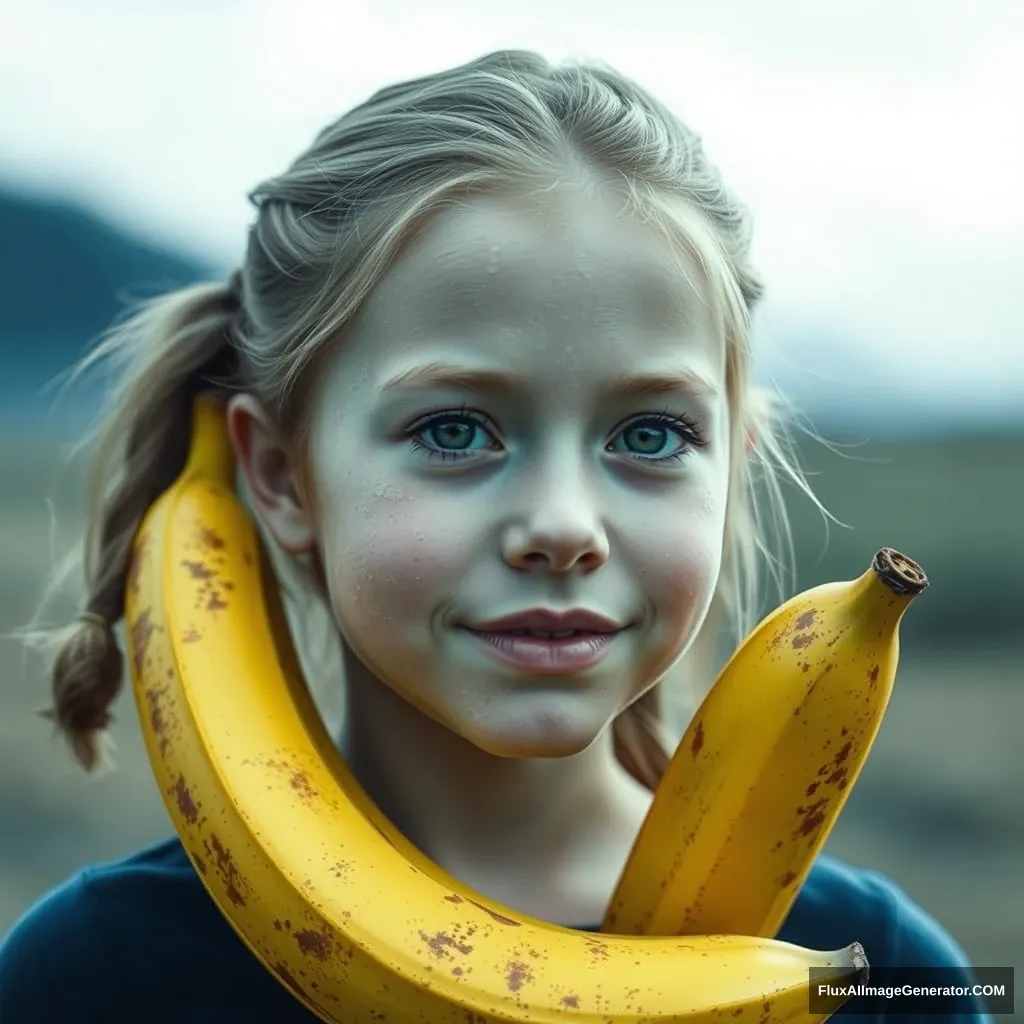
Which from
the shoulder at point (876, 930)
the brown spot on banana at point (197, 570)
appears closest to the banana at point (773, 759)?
the shoulder at point (876, 930)

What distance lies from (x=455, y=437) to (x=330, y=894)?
0.49 m

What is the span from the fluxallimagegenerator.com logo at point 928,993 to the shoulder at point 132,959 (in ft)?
2.27

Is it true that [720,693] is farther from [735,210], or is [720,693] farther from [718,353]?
[735,210]

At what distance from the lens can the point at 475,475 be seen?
1.58 metres

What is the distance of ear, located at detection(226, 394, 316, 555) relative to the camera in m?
1.84

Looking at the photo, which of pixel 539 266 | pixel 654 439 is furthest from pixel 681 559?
pixel 539 266

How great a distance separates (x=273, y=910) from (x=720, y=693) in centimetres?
52

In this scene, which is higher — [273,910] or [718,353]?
[718,353]

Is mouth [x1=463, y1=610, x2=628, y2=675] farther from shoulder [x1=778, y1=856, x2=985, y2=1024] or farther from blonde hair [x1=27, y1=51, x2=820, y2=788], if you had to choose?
shoulder [x1=778, y1=856, x2=985, y2=1024]

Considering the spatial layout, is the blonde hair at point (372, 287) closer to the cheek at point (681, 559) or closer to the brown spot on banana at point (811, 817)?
the cheek at point (681, 559)

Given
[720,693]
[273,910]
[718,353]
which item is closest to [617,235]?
[718,353]

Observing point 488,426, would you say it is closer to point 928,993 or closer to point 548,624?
point 548,624

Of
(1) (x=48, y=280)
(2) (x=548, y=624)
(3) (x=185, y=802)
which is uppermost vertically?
(2) (x=548, y=624)

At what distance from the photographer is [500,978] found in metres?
1.41
